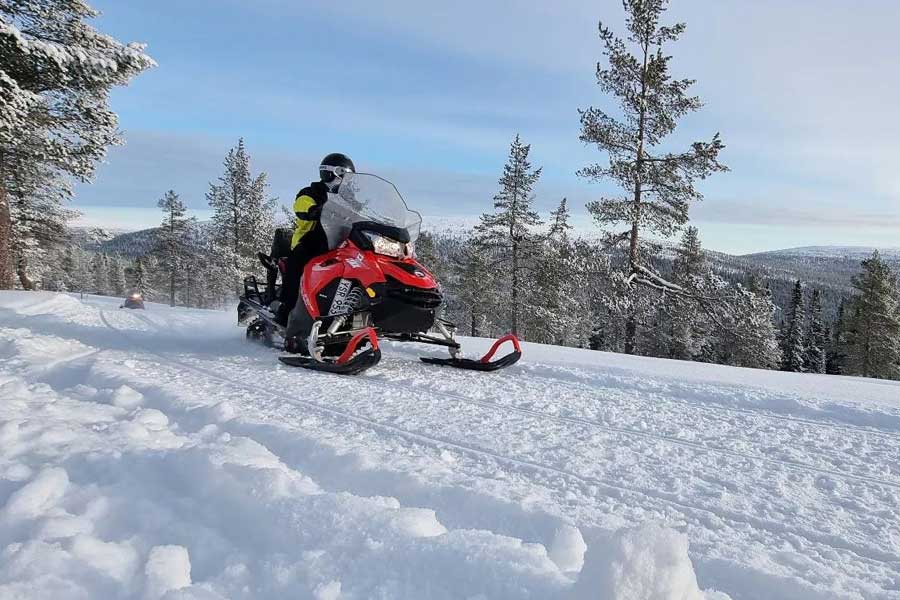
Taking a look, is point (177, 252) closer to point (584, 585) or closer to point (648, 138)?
point (648, 138)

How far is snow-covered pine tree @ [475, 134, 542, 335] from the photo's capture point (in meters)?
25.0

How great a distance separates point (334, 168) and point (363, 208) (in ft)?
2.46

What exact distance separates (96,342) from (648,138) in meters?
14.4

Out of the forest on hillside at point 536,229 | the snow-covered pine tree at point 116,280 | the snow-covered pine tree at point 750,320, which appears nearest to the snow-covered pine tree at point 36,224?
the forest on hillside at point 536,229

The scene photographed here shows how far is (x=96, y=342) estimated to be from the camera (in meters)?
6.46

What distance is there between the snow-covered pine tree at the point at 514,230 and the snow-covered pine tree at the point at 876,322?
17620mm

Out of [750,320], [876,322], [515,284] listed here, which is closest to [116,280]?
[515,284]

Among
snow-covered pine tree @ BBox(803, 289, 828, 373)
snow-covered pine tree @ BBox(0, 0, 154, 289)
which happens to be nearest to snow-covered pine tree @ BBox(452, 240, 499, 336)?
snow-covered pine tree @ BBox(0, 0, 154, 289)

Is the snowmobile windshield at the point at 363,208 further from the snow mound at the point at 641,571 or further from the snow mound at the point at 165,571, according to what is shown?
the snow mound at the point at 641,571

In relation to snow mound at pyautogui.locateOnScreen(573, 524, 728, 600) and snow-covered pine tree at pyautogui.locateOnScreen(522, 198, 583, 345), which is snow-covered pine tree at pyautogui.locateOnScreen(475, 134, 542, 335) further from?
snow mound at pyautogui.locateOnScreen(573, 524, 728, 600)

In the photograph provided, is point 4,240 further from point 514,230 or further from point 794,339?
point 794,339

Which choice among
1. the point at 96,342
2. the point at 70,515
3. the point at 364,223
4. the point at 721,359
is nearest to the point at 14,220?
the point at 96,342

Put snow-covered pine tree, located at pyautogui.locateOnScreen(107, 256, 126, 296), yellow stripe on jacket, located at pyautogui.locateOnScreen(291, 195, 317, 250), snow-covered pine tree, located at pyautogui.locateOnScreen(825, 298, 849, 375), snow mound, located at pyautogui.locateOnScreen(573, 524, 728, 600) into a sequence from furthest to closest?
snow-covered pine tree, located at pyautogui.locateOnScreen(107, 256, 126, 296) < snow-covered pine tree, located at pyautogui.locateOnScreen(825, 298, 849, 375) < yellow stripe on jacket, located at pyautogui.locateOnScreen(291, 195, 317, 250) < snow mound, located at pyautogui.locateOnScreen(573, 524, 728, 600)

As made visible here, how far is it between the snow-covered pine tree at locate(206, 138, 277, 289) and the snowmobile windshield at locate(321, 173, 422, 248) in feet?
86.0
